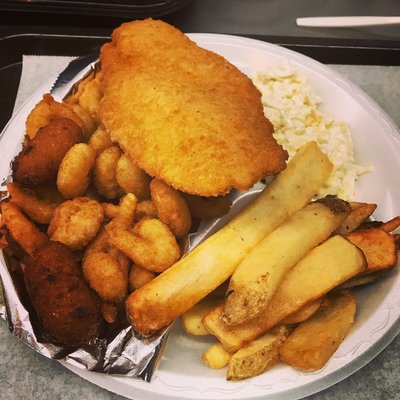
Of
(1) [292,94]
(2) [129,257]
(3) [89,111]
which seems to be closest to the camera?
(2) [129,257]

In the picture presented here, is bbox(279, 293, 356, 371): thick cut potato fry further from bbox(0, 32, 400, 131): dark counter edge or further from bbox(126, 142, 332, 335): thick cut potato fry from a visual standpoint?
bbox(0, 32, 400, 131): dark counter edge

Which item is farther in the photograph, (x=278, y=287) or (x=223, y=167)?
(x=223, y=167)

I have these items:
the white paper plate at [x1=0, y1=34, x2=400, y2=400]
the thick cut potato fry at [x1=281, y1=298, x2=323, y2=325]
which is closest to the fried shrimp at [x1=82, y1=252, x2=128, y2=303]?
the white paper plate at [x1=0, y1=34, x2=400, y2=400]

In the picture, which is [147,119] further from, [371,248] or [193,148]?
[371,248]

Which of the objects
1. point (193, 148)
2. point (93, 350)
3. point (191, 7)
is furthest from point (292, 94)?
point (93, 350)

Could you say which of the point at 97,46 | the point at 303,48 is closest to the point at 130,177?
the point at 97,46

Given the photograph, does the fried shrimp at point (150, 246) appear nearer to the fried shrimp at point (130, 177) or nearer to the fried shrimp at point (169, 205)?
the fried shrimp at point (169, 205)

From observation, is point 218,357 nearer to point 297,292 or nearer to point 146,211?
point 297,292
